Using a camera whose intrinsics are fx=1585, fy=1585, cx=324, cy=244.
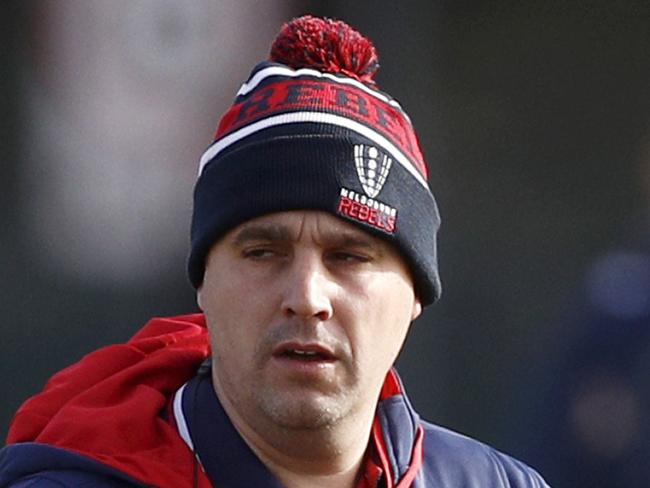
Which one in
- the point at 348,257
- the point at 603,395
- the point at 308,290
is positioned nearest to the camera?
the point at 308,290

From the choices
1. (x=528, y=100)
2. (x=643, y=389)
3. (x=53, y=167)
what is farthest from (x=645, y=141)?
(x=643, y=389)

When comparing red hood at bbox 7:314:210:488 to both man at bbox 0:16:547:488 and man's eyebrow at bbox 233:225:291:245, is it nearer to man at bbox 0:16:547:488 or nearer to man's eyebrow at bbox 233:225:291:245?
man at bbox 0:16:547:488

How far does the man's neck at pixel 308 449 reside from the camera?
2.48 meters

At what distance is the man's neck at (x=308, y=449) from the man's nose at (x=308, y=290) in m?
0.19

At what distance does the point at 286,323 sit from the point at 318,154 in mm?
295

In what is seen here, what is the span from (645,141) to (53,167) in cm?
217

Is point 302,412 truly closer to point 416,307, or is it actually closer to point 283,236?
point 283,236

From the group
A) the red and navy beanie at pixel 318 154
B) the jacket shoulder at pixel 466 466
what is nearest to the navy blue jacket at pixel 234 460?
the jacket shoulder at pixel 466 466

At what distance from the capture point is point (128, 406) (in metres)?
2.54

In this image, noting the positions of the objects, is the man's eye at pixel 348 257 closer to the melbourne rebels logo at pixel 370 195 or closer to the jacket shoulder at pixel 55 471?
the melbourne rebels logo at pixel 370 195

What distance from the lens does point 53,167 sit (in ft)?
18.0

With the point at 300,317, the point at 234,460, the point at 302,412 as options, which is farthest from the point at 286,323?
the point at 234,460

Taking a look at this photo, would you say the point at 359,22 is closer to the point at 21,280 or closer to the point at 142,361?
the point at 21,280

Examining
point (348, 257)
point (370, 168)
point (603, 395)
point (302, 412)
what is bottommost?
point (603, 395)
